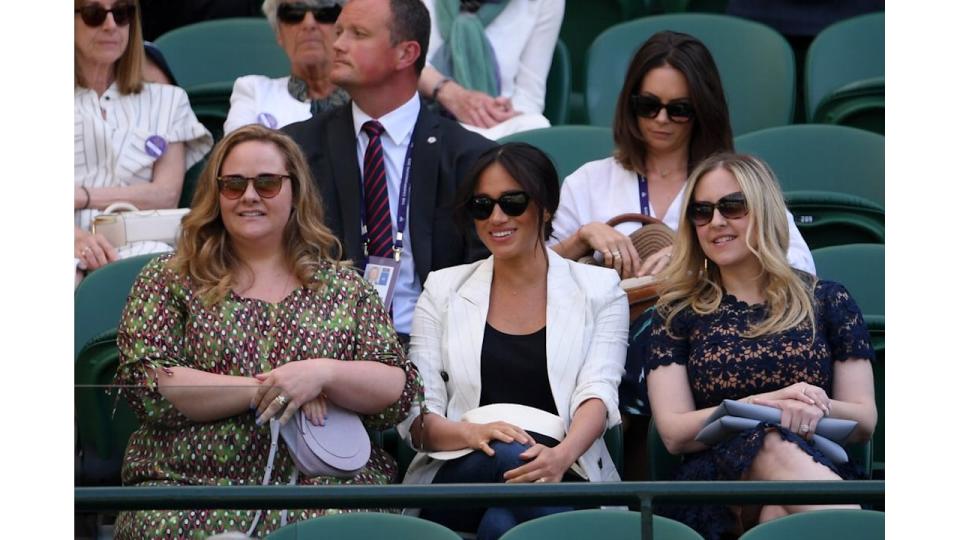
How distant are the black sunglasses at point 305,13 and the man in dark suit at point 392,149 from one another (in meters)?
0.42

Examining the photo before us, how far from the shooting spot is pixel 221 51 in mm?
7016

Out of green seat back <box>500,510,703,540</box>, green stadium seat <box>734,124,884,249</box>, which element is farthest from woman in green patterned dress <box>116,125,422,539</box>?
green stadium seat <box>734,124,884,249</box>

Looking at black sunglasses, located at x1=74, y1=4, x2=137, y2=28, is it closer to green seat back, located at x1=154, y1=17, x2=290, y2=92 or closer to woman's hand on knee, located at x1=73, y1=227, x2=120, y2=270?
woman's hand on knee, located at x1=73, y1=227, x2=120, y2=270

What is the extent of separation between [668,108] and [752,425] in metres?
1.36

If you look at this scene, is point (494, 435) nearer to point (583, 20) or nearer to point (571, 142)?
point (571, 142)

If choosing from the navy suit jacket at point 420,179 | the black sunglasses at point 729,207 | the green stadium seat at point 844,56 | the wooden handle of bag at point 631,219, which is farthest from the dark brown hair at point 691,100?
the green stadium seat at point 844,56

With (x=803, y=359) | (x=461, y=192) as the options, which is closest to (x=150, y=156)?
(x=461, y=192)

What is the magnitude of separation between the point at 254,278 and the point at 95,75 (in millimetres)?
1758

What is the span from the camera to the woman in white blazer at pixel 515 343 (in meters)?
4.44

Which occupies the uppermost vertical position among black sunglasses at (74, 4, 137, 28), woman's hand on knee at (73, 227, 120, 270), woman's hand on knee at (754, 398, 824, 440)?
black sunglasses at (74, 4, 137, 28)

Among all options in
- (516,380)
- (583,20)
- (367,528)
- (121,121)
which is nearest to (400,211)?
(516,380)

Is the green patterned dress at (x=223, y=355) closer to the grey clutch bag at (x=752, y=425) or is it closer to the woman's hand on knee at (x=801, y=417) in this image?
the grey clutch bag at (x=752, y=425)

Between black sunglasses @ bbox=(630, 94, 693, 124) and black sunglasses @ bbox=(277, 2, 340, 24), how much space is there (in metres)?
1.23

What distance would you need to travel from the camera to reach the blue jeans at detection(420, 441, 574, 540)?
13.8 ft
